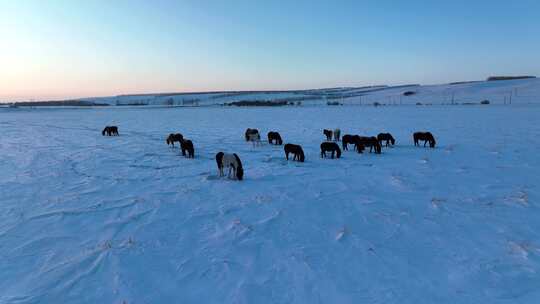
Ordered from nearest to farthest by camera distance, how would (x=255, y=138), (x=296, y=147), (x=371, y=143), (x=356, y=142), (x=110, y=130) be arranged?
(x=296, y=147) → (x=371, y=143) → (x=356, y=142) → (x=255, y=138) → (x=110, y=130)

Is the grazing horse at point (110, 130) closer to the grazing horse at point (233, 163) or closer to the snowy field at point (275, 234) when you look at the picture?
the snowy field at point (275, 234)

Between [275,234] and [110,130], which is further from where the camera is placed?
[110,130]


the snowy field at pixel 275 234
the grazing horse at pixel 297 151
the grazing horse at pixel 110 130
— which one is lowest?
Answer: the snowy field at pixel 275 234

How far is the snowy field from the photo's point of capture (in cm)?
518

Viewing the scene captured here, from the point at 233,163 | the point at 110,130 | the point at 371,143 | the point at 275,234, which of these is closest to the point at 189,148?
the point at 233,163

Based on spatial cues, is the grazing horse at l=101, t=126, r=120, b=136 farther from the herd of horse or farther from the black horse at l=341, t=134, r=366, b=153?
the black horse at l=341, t=134, r=366, b=153

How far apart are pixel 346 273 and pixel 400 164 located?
29.7 feet

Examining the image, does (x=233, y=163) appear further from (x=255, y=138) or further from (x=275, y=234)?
(x=255, y=138)

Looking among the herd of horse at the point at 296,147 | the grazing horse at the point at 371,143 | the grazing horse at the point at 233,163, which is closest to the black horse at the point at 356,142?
the herd of horse at the point at 296,147

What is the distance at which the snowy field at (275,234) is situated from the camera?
5184 millimetres

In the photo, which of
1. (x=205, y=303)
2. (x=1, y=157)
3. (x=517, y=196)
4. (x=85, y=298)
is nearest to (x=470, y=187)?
(x=517, y=196)

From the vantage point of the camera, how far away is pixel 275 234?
7.01 meters

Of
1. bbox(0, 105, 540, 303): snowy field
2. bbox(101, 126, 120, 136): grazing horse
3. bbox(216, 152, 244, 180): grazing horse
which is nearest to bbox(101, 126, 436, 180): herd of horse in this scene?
bbox(216, 152, 244, 180): grazing horse

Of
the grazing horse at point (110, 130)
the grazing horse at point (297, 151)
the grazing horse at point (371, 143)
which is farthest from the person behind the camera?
the grazing horse at point (110, 130)
